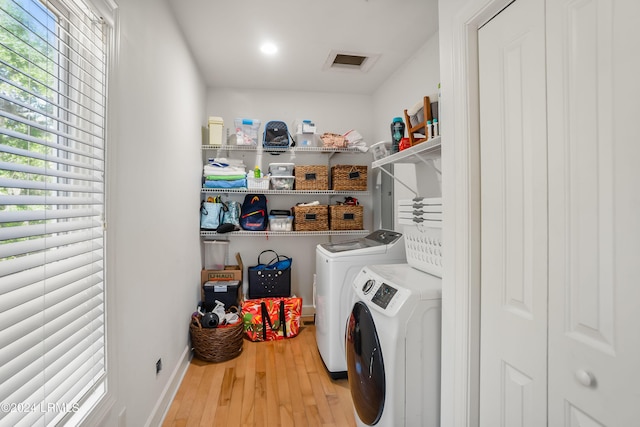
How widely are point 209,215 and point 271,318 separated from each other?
3.79 ft

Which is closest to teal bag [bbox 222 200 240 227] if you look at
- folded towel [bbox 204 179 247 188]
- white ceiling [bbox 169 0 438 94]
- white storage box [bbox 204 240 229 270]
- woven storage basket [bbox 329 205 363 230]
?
folded towel [bbox 204 179 247 188]

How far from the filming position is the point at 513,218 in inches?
37.0

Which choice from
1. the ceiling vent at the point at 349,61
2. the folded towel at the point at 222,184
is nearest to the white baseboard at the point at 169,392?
the folded towel at the point at 222,184

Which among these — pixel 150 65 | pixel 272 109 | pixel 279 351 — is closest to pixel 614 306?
pixel 150 65

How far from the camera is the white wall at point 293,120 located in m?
3.27

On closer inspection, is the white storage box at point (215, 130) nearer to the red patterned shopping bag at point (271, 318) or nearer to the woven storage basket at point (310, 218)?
the woven storage basket at point (310, 218)

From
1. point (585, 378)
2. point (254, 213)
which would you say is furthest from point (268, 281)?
point (585, 378)

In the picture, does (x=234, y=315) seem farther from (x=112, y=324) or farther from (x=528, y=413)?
(x=528, y=413)

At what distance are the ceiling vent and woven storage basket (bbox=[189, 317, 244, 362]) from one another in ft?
7.99

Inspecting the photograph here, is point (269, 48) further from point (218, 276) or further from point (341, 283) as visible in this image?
point (218, 276)

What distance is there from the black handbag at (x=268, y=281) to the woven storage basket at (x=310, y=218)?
0.47 m

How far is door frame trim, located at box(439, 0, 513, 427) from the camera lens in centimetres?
109

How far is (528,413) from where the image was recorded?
885 mm

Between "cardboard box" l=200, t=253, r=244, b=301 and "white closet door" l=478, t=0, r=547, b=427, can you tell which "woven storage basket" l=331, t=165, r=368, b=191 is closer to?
"cardboard box" l=200, t=253, r=244, b=301
